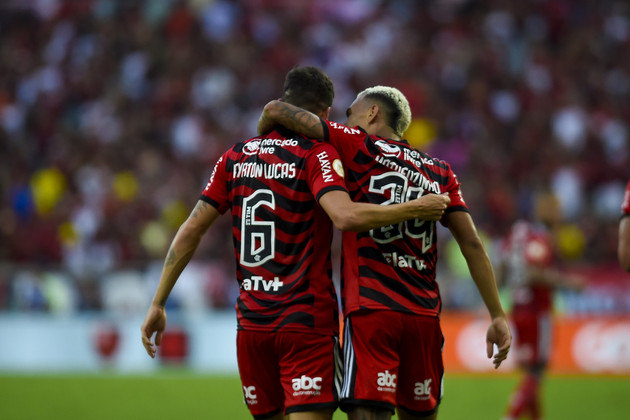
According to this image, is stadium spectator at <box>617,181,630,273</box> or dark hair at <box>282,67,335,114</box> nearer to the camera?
stadium spectator at <box>617,181,630,273</box>

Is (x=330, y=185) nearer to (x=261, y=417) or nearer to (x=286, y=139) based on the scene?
(x=286, y=139)

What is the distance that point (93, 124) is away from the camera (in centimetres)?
1850

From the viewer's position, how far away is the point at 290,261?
4.47 meters

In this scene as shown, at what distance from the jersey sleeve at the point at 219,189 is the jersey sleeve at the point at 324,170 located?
510 mm

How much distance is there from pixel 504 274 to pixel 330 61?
1125 cm

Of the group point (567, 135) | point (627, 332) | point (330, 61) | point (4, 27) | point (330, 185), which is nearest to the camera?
point (330, 185)

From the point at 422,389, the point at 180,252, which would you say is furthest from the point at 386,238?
the point at 180,252

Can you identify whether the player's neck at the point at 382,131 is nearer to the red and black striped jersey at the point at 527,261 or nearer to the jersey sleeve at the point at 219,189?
the jersey sleeve at the point at 219,189

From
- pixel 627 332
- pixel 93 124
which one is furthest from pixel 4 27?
pixel 627 332

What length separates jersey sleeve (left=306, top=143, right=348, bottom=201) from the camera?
433 centimetres

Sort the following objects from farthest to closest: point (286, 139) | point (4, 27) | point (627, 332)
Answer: point (4, 27), point (627, 332), point (286, 139)

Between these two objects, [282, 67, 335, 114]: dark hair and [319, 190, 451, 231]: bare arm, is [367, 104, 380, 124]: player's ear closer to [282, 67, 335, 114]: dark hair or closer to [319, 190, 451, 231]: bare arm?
[282, 67, 335, 114]: dark hair

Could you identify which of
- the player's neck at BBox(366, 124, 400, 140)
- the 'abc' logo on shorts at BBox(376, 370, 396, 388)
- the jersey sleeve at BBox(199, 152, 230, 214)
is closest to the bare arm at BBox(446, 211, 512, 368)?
the player's neck at BBox(366, 124, 400, 140)

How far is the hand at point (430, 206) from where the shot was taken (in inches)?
172
